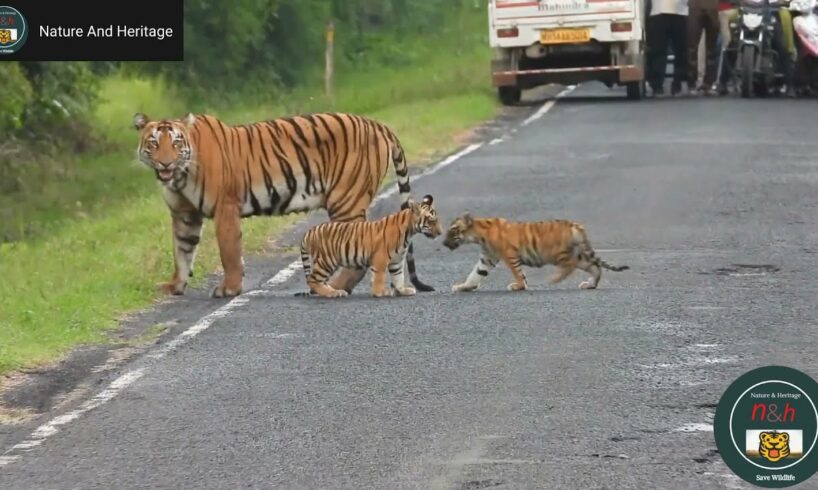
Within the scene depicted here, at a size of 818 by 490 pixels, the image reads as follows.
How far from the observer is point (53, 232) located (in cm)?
2014

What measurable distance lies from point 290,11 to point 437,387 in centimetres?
2491

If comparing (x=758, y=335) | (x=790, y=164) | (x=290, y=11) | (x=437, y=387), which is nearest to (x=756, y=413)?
(x=437, y=387)

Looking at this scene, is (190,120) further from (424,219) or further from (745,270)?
(745,270)

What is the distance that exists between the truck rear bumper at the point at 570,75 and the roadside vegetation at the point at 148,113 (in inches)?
20.7

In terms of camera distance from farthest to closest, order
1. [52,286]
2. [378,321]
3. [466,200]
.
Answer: [466,200] → [52,286] → [378,321]

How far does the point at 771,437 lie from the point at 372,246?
224 inches

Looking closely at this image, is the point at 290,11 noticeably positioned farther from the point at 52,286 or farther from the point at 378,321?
the point at 378,321

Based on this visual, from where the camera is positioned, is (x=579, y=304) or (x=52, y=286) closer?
(x=579, y=304)

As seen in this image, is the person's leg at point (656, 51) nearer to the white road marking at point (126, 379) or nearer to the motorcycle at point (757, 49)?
the motorcycle at point (757, 49)

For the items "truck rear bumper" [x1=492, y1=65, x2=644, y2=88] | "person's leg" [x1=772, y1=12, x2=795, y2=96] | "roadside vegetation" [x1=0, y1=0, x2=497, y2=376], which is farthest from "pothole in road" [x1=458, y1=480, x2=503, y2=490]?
"truck rear bumper" [x1=492, y1=65, x2=644, y2=88]

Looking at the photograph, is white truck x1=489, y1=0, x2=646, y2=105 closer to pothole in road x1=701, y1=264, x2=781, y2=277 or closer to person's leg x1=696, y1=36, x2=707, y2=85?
person's leg x1=696, y1=36, x2=707, y2=85

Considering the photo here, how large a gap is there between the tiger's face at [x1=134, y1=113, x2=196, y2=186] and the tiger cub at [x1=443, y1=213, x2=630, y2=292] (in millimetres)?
1936

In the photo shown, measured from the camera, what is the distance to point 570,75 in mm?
28234

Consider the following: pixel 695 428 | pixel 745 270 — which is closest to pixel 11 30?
pixel 745 270
